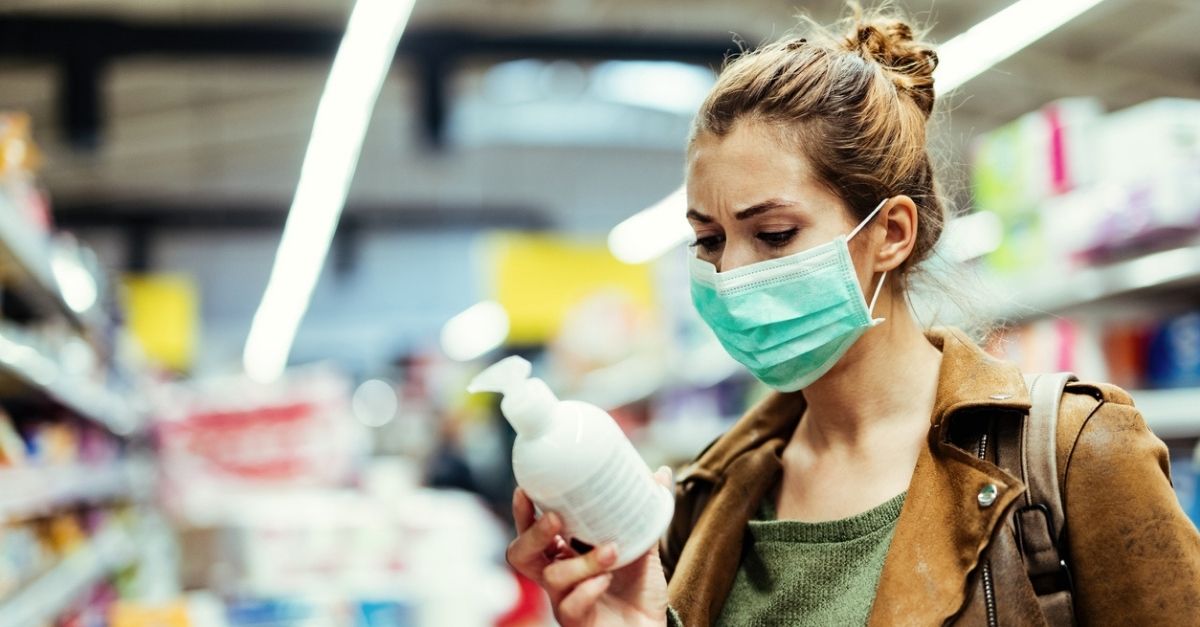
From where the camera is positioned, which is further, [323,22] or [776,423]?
[323,22]

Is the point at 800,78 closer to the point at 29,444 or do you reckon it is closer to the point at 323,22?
the point at 29,444

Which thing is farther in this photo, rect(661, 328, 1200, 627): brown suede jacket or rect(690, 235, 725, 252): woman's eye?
rect(690, 235, 725, 252): woman's eye

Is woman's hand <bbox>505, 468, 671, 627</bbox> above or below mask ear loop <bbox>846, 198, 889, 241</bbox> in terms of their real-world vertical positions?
below

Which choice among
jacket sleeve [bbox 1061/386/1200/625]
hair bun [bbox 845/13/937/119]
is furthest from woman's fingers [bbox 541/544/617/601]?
hair bun [bbox 845/13/937/119]

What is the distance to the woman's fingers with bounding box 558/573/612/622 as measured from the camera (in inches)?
60.2

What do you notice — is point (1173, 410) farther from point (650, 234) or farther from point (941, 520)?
point (650, 234)

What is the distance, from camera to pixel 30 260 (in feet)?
12.8

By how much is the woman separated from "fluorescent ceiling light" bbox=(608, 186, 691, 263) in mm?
9892

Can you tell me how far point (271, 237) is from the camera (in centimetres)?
2030

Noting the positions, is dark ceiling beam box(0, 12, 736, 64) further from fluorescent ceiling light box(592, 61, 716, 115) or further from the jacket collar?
the jacket collar

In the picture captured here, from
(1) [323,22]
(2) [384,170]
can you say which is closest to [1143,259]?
(1) [323,22]

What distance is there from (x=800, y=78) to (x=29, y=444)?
361cm

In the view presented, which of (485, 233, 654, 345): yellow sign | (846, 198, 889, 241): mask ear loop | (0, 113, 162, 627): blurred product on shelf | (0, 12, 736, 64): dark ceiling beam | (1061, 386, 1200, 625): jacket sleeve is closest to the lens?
(1061, 386, 1200, 625): jacket sleeve

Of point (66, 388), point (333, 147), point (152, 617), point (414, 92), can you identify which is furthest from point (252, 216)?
point (152, 617)
